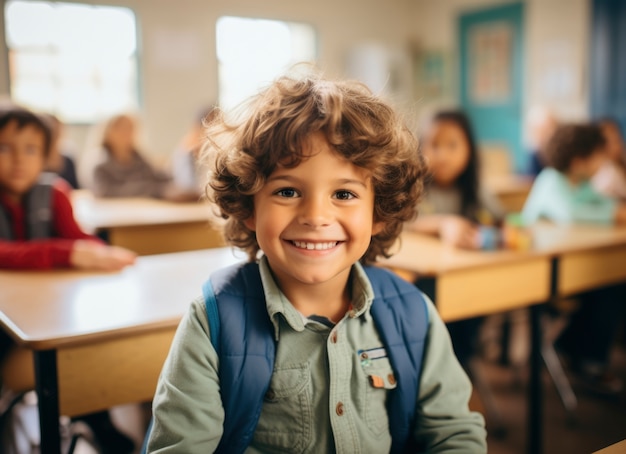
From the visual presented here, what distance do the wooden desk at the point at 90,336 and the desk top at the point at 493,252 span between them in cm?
66

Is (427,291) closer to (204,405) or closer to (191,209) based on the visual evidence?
(204,405)

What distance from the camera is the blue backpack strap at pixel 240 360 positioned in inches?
36.9

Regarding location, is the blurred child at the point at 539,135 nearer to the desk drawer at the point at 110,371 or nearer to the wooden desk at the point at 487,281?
the wooden desk at the point at 487,281

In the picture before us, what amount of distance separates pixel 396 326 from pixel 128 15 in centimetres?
593

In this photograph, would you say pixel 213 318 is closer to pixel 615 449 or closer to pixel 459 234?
pixel 615 449

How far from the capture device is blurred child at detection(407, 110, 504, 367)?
2457 mm

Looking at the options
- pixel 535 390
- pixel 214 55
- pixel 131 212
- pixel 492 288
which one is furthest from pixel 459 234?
pixel 214 55

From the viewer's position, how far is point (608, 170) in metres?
3.64

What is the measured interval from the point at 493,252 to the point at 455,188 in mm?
597

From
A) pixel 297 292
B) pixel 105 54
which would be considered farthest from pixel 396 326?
pixel 105 54

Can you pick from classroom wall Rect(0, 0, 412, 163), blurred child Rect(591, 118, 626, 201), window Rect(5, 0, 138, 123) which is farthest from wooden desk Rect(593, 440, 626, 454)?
window Rect(5, 0, 138, 123)

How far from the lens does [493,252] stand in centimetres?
204

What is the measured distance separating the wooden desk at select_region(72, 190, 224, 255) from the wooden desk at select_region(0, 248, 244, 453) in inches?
42.2

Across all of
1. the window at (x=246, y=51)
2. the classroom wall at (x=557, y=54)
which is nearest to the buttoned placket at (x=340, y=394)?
the classroom wall at (x=557, y=54)
